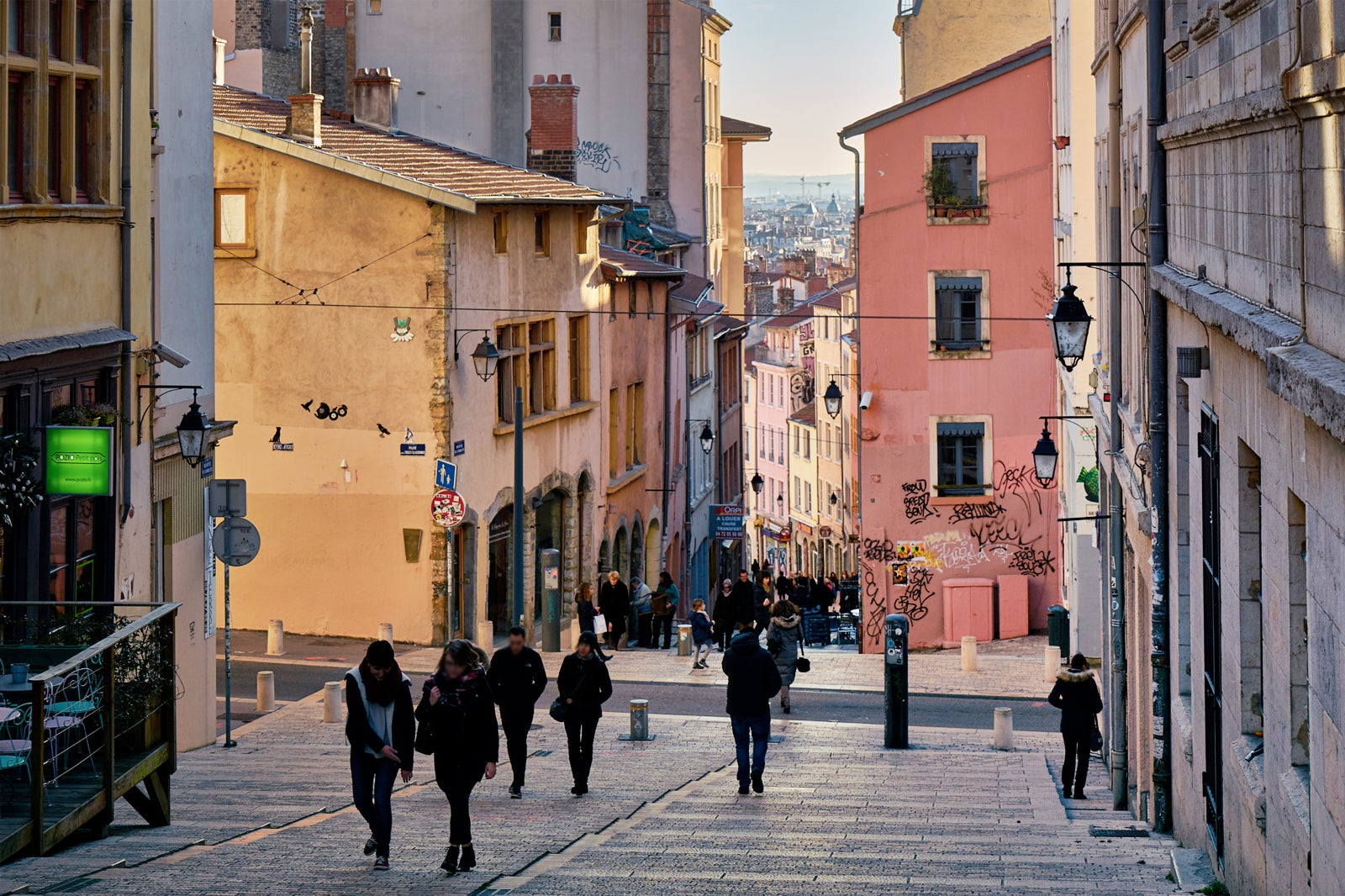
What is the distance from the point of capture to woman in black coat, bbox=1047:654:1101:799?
17031 mm

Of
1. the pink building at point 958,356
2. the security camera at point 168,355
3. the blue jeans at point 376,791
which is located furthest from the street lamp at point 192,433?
the pink building at point 958,356

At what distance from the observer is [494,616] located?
31.4 m

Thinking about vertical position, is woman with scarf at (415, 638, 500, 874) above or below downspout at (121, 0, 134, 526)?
below

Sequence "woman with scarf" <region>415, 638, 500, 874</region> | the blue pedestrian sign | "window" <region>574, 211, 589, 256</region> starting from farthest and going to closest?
"window" <region>574, 211, 589, 256</region> < the blue pedestrian sign < "woman with scarf" <region>415, 638, 500, 874</region>

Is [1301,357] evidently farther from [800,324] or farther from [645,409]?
[800,324]

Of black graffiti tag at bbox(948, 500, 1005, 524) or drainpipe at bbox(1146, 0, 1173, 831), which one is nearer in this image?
drainpipe at bbox(1146, 0, 1173, 831)

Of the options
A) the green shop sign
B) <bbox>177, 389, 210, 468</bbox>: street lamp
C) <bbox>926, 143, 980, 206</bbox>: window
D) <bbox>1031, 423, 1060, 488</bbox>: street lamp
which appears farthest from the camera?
<bbox>926, 143, 980, 206</bbox>: window

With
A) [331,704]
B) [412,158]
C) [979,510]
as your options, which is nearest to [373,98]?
[412,158]

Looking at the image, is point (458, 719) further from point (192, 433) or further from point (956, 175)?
point (956, 175)

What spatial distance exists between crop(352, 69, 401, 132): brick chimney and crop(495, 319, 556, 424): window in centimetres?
579

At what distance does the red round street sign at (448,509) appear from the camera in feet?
90.7

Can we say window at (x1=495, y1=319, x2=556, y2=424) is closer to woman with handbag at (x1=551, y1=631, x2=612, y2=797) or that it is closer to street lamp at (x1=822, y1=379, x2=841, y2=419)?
street lamp at (x1=822, y1=379, x2=841, y2=419)

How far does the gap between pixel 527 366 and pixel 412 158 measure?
4.13m

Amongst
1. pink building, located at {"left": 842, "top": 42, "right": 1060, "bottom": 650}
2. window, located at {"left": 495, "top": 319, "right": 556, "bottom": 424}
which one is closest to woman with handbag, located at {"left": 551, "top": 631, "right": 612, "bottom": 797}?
window, located at {"left": 495, "top": 319, "right": 556, "bottom": 424}
